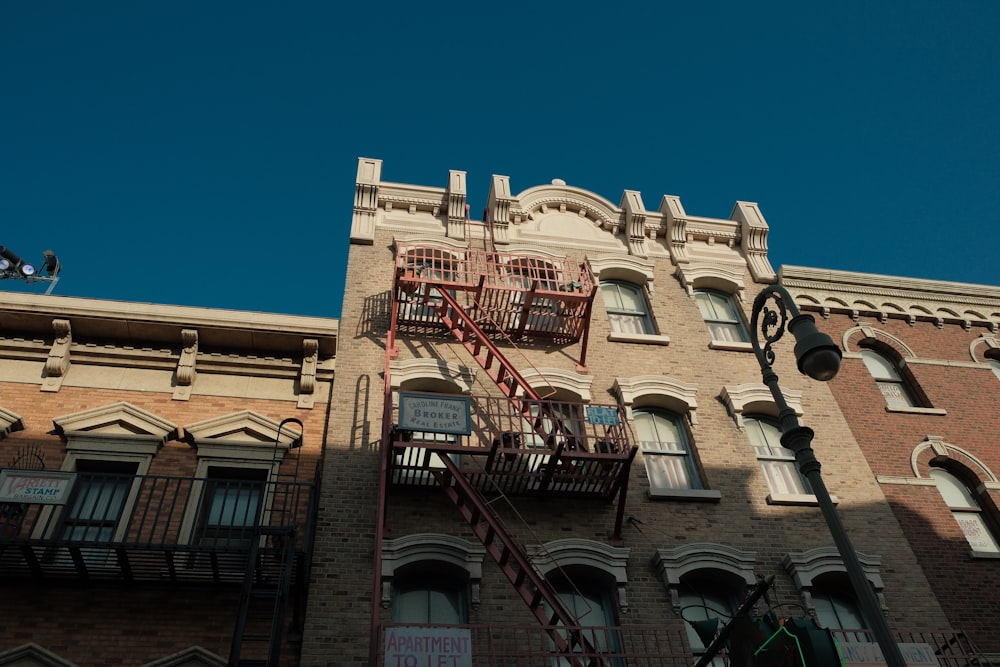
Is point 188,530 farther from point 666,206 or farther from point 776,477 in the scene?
point 666,206

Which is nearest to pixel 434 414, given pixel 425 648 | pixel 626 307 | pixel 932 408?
pixel 425 648

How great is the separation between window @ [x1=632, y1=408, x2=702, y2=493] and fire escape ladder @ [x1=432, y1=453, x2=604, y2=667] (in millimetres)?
3174

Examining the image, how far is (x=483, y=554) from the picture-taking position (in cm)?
1228

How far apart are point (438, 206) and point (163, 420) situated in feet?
26.8

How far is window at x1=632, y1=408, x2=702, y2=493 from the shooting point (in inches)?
574

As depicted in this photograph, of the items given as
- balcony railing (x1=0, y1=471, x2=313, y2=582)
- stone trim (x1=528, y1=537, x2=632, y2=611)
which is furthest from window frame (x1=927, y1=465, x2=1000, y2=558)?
balcony railing (x1=0, y1=471, x2=313, y2=582)

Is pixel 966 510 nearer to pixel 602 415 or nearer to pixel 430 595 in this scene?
pixel 602 415

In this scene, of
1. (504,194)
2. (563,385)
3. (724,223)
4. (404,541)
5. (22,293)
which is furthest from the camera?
(724,223)

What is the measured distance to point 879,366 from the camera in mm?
18359

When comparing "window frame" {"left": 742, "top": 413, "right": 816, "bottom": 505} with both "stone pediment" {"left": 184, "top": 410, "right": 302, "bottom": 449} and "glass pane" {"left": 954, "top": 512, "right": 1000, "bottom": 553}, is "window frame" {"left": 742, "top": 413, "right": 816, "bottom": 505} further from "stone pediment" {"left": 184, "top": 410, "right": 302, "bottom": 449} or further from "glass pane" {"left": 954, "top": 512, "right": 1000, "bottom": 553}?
"stone pediment" {"left": 184, "top": 410, "right": 302, "bottom": 449}

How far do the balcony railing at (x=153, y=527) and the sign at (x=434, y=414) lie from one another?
5.98 feet

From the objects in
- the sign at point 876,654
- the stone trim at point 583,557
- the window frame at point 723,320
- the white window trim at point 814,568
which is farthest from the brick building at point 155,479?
the window frame at point 723,320

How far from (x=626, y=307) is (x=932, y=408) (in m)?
6.63

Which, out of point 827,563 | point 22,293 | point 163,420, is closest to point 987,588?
point 827,563
